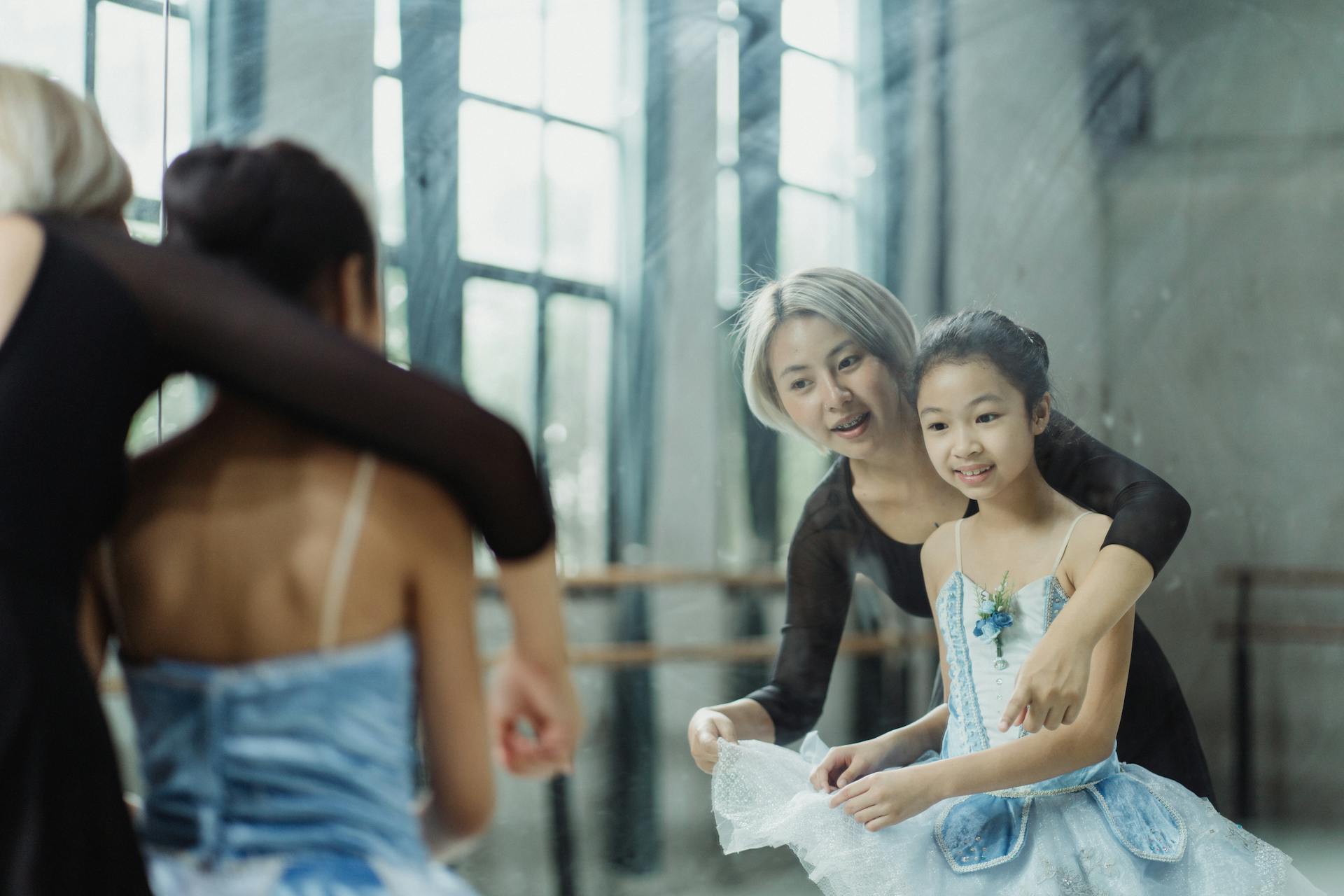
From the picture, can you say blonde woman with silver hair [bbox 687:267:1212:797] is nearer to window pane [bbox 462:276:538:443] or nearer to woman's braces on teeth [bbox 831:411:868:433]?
woman's braces on teeth [bbox 831:411:868:433]

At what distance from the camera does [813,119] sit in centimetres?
173

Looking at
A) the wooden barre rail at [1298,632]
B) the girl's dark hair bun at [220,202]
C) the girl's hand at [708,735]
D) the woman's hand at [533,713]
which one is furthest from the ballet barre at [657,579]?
the girl's dark hair bun at [220,202]

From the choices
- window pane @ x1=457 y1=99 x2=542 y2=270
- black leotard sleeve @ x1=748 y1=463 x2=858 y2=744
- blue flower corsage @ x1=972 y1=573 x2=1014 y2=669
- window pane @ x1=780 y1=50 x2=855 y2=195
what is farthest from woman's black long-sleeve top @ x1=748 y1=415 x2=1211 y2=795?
window pane @ x1=457 y1=99 x2=542 y2=270

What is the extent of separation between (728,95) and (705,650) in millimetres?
805

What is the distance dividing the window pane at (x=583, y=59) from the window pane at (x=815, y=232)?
1.02ft

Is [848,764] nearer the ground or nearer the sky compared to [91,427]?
nearer the ground

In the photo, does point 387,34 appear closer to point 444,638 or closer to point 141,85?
point 141,85

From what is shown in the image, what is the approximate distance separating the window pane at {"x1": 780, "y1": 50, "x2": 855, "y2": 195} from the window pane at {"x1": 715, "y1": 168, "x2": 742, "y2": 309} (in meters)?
0.08

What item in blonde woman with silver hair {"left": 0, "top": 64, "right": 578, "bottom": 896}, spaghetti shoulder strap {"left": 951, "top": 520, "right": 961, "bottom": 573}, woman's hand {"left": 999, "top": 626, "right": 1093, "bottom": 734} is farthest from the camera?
spaghetti shoulder strap {"left": 951, "top": 520, "right": 961, "bottom": 573}

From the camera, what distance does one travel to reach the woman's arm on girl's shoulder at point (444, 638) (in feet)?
3.23

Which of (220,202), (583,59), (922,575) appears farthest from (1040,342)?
(220,202)

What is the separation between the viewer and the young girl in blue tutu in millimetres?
1443

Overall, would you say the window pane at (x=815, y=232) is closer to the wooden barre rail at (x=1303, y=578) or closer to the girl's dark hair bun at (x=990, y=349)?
the girl's dark hair bun at (x=990, y=349)

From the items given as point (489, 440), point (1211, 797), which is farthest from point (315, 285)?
point (1211, 797)
